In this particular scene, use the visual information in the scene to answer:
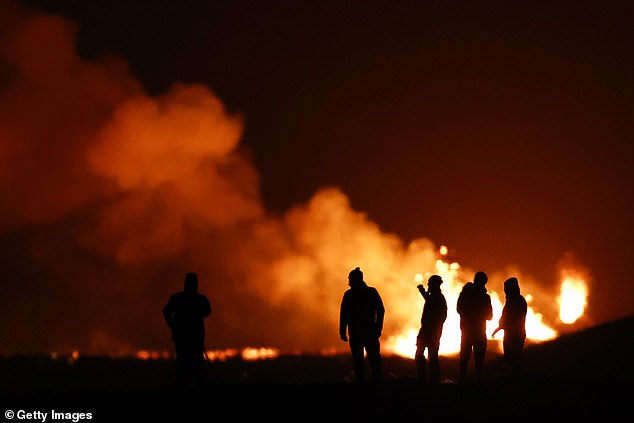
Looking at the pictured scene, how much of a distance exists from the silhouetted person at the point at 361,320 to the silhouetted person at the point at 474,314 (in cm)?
228

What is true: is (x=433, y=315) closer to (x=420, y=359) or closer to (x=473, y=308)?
(x=473, y=308)

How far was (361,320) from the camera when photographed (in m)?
24.5

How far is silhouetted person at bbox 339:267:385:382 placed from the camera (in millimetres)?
24391

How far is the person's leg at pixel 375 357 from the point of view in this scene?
2467 centimetres

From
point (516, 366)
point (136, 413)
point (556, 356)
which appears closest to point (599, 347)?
point (556, 356)

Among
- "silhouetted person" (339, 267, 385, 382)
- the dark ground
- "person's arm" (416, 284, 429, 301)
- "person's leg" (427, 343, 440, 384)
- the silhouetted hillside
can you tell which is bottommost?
the dark ground

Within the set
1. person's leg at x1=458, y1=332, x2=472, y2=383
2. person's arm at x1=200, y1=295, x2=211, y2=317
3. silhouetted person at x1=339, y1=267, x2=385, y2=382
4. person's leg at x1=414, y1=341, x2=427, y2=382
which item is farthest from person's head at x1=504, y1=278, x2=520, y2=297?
person's arm at x1=200, y1=295, x2=211, y2=317

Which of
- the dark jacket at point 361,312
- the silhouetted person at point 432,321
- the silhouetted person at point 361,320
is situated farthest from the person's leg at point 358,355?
the silhouetted person at point 432,321

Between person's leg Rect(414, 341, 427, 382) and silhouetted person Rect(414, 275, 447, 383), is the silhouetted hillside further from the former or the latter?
silhouetted person Rect(414, 275, 447, 383)

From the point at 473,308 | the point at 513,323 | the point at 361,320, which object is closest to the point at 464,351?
the point at 473,308

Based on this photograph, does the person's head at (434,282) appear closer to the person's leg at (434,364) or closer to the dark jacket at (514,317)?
the person's leg at (434,364)

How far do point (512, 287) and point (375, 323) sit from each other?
405 centimetres

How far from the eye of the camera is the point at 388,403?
72.2 ft

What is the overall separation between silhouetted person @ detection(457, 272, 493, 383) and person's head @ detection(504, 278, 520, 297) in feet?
3.13
